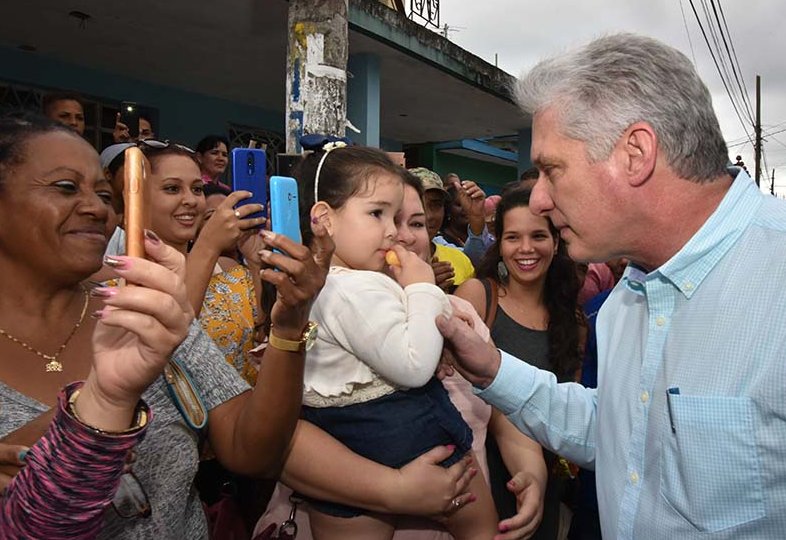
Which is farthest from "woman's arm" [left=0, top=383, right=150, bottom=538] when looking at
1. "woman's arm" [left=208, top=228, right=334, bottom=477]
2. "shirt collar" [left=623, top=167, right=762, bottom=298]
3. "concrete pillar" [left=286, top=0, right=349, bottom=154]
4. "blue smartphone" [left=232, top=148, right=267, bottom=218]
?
"concrete pillar" [left=286, top=0, right=349, bottom=154]

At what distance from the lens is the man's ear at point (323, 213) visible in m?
1.99

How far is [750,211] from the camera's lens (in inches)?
57.2

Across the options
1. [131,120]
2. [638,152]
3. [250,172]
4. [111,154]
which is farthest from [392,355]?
[131,120]

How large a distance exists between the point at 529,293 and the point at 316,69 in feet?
7.24

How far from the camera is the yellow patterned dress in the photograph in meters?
2.48

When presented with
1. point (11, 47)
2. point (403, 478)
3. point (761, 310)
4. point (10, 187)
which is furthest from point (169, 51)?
point (761, 310)

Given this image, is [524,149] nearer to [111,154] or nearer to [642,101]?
[111,154]

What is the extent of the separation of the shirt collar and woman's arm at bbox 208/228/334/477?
0.86 m

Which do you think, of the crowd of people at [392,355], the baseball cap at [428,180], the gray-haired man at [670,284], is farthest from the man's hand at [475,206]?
the gray-haired man at [670,284]

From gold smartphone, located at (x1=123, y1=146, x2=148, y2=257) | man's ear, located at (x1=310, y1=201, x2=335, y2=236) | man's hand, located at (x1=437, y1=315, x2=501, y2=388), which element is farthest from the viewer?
man's ear, located at (x1=310, y1=201, x2=335, y2=236)

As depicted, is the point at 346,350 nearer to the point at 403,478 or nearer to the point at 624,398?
the point at 403,478

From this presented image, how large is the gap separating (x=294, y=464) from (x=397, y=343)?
495 mm

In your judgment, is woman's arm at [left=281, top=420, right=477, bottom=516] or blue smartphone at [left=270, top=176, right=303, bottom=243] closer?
blue smartphone at [left=270, top=176, right=303, bottom=243]

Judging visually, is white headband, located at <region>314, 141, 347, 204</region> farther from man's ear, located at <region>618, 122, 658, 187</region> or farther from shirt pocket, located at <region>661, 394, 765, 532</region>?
shirt pocket, located at <region>661, 394, 765, 532</region>
